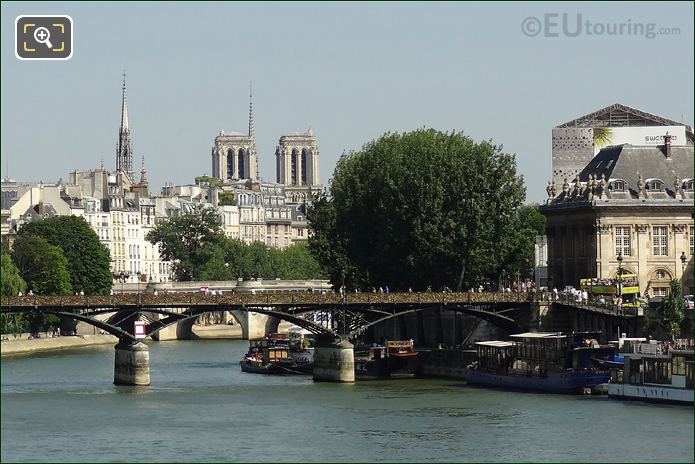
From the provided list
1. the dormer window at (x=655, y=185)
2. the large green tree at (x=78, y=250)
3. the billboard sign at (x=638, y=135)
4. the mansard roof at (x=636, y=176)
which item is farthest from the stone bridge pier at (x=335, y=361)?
the large green tree at (x=78, y=250)

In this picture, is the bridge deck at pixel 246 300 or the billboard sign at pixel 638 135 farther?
the billboard sign at pixel 638 135

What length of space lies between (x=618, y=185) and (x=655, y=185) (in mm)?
1658

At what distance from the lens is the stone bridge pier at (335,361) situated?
82.1 meters

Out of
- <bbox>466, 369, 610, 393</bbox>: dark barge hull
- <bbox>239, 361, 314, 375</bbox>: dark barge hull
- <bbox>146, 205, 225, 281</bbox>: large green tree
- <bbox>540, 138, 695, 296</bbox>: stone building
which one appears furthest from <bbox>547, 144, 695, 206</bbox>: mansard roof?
<bbox>146, 205, 225, 281</bbox>: large green tree

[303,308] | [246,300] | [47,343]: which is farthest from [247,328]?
[246,300]

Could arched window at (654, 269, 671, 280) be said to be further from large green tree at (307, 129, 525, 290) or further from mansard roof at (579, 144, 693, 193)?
large green tree at (307, 129, 525, 290)

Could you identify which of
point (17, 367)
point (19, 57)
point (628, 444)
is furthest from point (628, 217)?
point (19, 57)

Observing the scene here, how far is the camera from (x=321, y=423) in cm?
6291

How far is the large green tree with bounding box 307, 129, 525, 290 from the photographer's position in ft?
305

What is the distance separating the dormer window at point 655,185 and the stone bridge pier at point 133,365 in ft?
92.4

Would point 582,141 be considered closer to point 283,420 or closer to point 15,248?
point 15,248

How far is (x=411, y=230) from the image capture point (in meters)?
93.4

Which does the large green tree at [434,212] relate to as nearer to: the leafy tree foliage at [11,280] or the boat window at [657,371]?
the leafy tree foliage at [11,280]

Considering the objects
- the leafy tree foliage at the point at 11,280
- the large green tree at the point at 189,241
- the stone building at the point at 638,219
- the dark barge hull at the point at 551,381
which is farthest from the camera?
the large green tree at the point at 189,241
